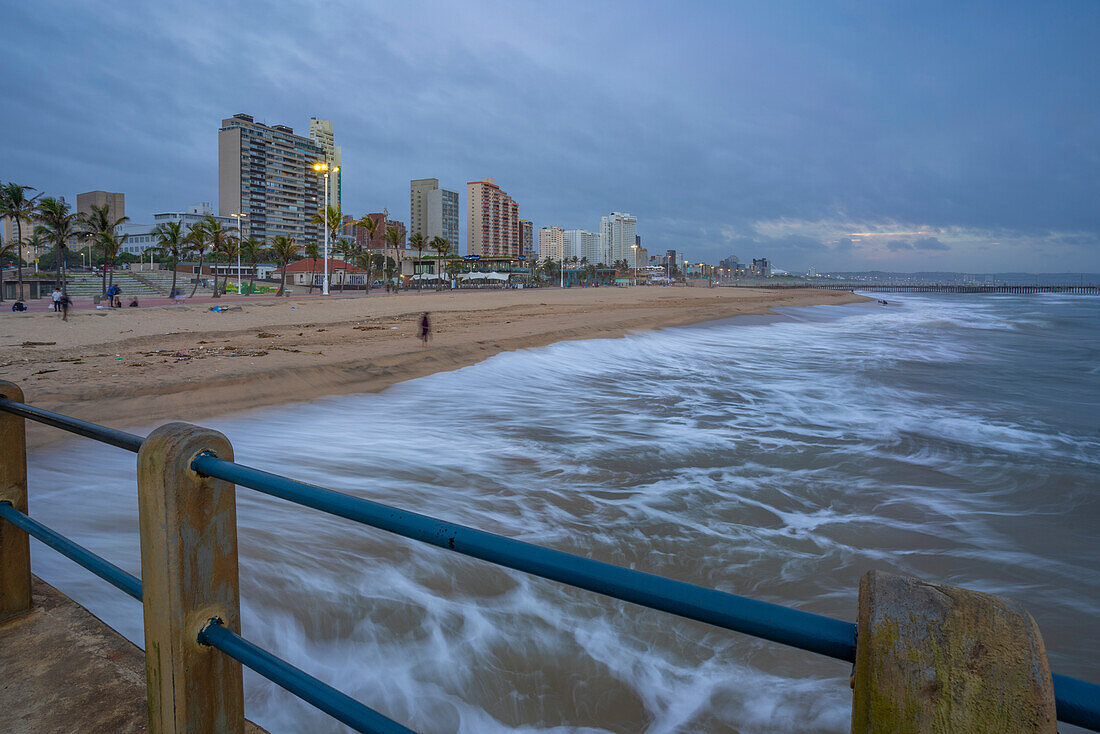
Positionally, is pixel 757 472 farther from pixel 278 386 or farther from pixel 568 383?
pixel 278 386

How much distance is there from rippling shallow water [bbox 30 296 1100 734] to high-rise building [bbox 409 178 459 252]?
172 m

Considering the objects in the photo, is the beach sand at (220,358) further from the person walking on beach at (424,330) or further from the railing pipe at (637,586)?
the railing pipe at (637,586)

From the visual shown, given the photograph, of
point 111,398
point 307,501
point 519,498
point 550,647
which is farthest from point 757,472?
point 111,398

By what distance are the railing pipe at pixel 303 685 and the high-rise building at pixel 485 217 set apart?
581ft

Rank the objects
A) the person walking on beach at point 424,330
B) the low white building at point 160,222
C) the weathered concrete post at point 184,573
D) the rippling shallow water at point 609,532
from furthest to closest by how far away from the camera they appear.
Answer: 1. the low white building at point 160,222
2. the person walking on beach at point 424,330
3. the rippling shallow water at point 609,532
4. the weathered concrete post at point 184,573

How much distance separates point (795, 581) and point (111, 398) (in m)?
8.49

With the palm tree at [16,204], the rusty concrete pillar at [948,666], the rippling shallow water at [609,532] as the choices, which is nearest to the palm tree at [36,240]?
the palm tree at [16,204]

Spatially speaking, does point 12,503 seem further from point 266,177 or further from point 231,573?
point 266,177

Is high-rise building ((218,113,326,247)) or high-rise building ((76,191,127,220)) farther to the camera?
high-rise building ((76,191,127,220))

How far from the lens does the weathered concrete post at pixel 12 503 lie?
245 cm

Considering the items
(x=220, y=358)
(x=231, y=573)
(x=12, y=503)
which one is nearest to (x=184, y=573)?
(x=231, y=573)

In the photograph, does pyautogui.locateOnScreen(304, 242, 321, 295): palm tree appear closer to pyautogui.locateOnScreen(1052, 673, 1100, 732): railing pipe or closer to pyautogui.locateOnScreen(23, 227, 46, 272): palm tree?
pyautogui.locateOnScreen(23, 227, 46, 272): palm tree

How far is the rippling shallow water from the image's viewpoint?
367 centimetres

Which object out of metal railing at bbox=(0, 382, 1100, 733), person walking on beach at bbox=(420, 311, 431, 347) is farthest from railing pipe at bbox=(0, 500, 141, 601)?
person walking on beach at bbox=(420, 311, 431, 347)
